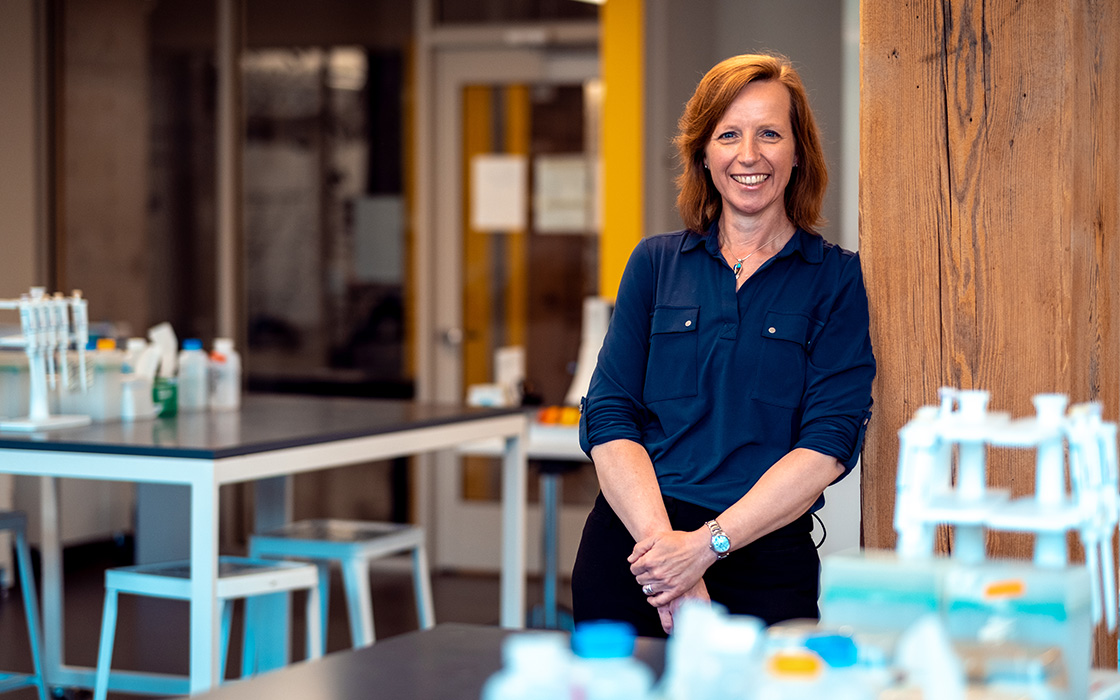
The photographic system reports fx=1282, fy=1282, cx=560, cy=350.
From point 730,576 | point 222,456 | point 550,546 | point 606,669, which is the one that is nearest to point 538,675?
point 606,669

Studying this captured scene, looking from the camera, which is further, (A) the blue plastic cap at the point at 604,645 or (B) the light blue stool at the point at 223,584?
(B) the light blue stool at the point at 223,584

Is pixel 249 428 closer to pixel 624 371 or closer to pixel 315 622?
pixel 315 622

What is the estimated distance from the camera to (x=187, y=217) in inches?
243

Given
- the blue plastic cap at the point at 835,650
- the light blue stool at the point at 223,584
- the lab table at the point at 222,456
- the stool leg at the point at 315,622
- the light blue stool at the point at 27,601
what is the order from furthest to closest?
the light blue stool at the point at 27,601, the stool leg at the point at 315,622, the light blue stool at the point at 223,584, the lab table at the point at 222,456, the blue plastic cap at the point at 835,650

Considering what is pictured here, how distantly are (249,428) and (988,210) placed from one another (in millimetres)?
2039

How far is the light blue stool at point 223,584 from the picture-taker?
2.94m

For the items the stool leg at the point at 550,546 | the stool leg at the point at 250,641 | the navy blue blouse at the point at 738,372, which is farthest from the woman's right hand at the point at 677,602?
the stool leg at the point at 550,546

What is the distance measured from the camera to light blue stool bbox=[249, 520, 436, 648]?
3.40 metres

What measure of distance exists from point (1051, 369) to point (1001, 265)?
0.55ft

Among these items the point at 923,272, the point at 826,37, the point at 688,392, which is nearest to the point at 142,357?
the point at 688,392

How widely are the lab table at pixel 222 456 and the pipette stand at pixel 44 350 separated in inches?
3.9

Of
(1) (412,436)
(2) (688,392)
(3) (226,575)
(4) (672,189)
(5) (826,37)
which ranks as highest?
(5) (826,37)

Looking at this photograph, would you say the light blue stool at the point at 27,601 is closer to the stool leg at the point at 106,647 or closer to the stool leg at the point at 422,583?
the stool leg at the point at 106,647

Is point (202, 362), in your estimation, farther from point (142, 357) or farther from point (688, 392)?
point (688, 392)
